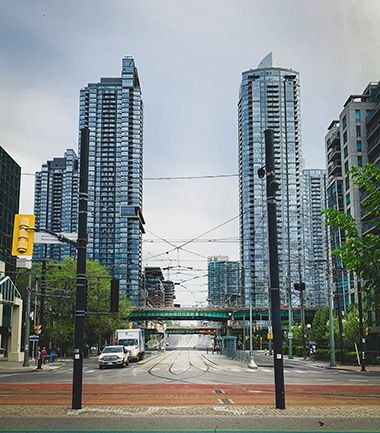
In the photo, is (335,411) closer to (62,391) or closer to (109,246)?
(62,391)

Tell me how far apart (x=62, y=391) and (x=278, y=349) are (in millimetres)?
10918

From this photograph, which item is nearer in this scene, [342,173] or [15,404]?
[15,404]

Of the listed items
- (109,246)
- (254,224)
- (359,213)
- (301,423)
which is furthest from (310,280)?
(301,423)

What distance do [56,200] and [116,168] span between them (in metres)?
16.8

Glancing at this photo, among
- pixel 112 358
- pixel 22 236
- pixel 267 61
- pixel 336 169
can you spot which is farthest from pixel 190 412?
pixel 267 61

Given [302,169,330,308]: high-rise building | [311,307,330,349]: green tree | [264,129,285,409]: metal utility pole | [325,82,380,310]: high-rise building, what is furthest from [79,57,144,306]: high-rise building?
[264,129,285,409]: metal utility pole

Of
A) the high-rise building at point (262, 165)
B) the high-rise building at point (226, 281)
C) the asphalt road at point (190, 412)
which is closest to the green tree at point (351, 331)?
the high-rise building at point (262, 165)

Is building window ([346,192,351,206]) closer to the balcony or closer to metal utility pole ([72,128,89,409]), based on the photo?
the balcony

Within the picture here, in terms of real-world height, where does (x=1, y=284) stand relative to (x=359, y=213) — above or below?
below

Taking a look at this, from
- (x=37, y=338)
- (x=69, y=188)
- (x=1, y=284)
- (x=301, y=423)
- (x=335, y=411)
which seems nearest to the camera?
(x=301, y=423)

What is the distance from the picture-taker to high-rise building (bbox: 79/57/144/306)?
122 meters

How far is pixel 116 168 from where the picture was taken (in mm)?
139625

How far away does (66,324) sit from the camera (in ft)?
227

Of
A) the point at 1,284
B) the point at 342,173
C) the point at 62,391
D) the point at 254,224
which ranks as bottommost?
the point at 62,391
